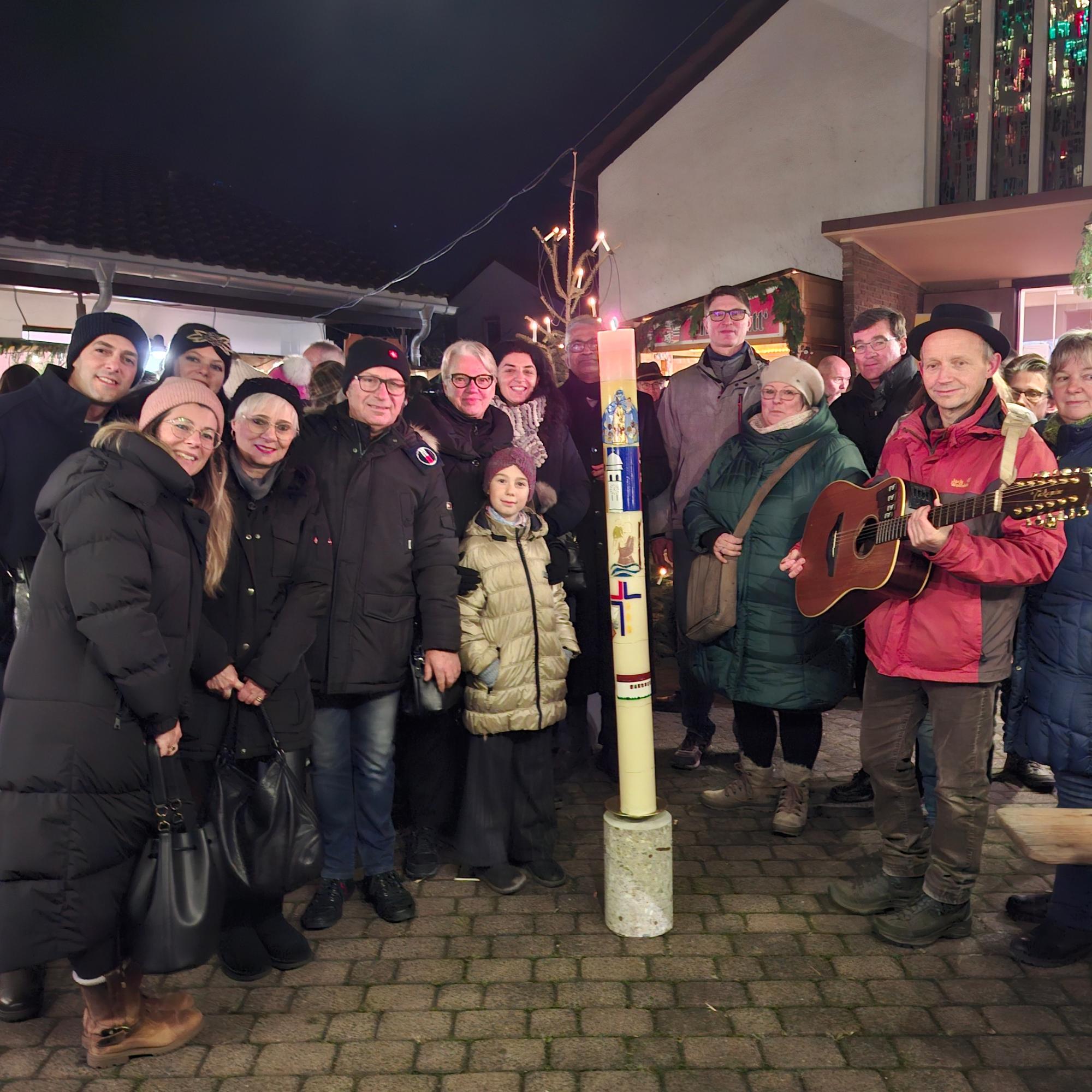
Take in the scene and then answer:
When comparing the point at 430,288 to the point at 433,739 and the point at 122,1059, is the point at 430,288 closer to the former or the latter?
the point at 433,739

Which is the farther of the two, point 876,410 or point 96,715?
point 876,410

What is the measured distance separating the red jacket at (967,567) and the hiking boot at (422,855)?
2166mm

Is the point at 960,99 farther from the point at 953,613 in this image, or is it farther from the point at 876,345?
the point at 953,613

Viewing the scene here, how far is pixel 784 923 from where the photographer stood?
3.61m

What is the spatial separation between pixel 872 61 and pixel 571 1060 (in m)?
10.8

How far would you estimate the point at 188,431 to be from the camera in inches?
116

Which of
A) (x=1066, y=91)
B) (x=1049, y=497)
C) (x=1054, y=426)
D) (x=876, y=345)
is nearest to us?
(x=1049, y=497)

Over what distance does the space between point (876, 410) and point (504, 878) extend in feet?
10.5

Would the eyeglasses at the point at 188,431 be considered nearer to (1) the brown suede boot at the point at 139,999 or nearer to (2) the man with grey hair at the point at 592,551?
(1) the brown suede boot at the point at 139,999

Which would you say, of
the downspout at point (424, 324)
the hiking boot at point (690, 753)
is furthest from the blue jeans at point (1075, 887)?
the downspout at point (424, 324)

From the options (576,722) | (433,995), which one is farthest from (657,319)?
(433,995)

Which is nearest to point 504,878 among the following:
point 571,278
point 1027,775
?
point 1027,775

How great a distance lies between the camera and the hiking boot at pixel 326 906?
3621mm

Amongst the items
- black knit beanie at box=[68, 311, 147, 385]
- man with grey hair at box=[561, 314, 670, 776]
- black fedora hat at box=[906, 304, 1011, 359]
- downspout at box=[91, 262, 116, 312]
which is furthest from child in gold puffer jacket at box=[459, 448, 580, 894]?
downspout at box=[91, 262, 116, 312]
